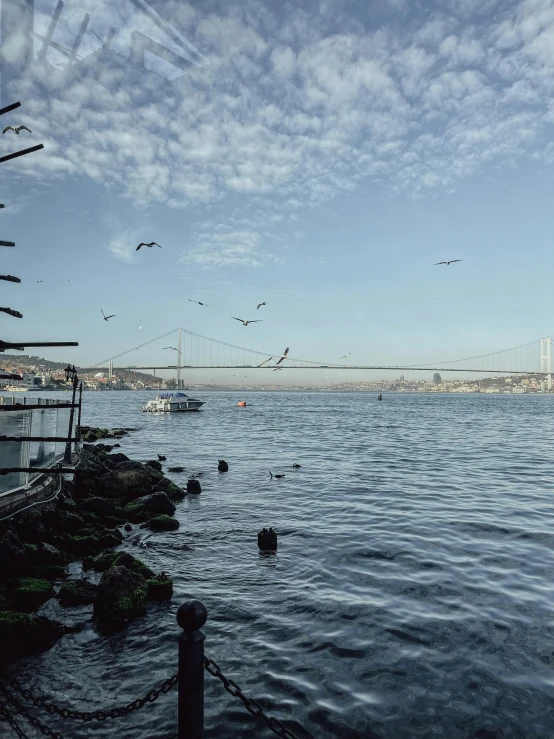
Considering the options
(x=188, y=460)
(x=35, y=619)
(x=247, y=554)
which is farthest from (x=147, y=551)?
(x=188, y=460)

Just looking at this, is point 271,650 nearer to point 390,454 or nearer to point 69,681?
point 69,681

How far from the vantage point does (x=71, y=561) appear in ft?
31.2

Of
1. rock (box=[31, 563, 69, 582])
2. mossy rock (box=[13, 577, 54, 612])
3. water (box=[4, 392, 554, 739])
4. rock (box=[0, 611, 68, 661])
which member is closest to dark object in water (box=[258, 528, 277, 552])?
water (box=[4, 392, 554, 739])

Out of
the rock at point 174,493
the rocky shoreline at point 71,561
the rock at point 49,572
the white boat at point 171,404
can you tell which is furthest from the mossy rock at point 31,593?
the white boat at point 171,404

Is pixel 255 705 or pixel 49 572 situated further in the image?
pixel 49 572

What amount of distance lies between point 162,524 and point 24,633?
18.8ft

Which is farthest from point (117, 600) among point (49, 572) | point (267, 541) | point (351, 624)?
point (267, 541)

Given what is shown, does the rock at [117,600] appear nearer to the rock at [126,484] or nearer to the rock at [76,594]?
the rock at [76,594]

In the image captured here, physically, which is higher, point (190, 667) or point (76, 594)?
point (190, 667)

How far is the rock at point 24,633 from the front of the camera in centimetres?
618

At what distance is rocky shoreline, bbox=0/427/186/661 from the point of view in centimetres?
655

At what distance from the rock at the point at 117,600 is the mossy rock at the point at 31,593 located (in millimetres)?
1026

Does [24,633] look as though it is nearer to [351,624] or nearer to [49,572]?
[49,572]

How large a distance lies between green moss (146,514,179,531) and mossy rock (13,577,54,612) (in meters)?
4.27
